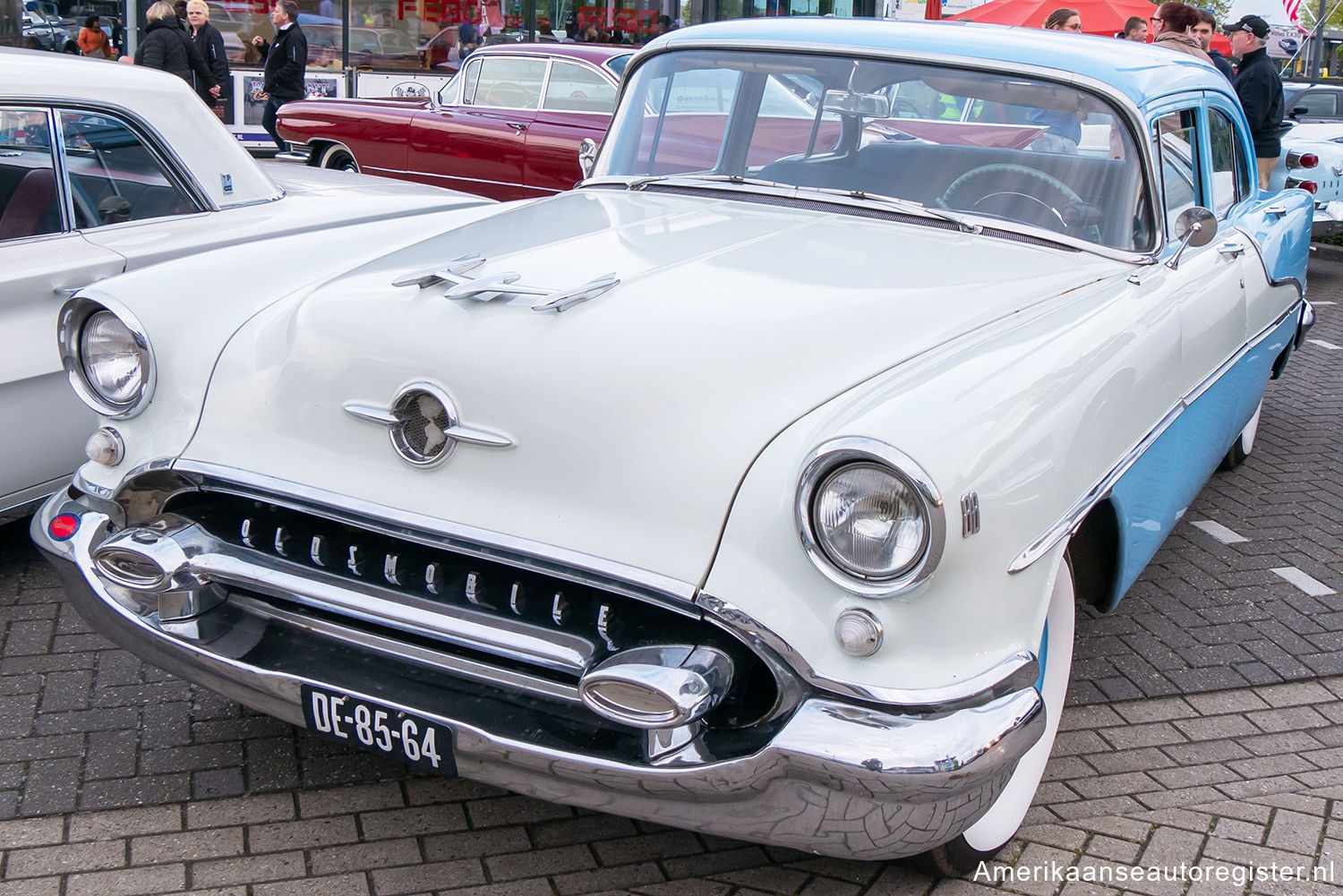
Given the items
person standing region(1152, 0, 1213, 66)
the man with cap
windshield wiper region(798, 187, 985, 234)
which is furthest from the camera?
the man with cap

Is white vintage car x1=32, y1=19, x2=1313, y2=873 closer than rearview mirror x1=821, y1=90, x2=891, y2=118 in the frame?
Yes

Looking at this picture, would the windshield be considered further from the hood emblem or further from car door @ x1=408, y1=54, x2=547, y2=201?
car door @ x1=408, y1=54, x2=547, y2=201

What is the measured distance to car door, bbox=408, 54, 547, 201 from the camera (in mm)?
8383

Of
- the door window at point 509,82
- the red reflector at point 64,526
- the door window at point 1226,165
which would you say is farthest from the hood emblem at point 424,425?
the door window at point 509,82

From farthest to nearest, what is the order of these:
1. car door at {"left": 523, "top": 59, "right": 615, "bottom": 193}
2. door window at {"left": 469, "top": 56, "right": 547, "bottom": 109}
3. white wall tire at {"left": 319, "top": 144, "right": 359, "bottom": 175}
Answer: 1. white wall tire at {"left": 319, "top": 144, "right": 359, "bottom": 175}
2. door window at {"left": 469, "top": 56, "right": 547, "bottom": 109}
3. car door at {"left": 523, "top": 59, "right": 615, "bottom": 193}

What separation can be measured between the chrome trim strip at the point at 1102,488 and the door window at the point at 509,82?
20.0 ft

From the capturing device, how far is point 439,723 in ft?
7.18

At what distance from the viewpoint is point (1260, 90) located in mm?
8039

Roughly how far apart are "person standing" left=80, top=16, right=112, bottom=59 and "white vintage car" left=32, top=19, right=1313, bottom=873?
11.2m

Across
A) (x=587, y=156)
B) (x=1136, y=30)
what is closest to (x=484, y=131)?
(x=587, y=156)

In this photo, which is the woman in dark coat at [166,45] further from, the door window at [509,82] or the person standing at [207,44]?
the door window at [509,82]

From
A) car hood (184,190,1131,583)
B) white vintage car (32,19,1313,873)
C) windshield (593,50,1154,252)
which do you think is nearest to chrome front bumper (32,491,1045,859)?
white vintage car (32,19,1313,873)

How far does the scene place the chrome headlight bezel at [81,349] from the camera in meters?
2.63

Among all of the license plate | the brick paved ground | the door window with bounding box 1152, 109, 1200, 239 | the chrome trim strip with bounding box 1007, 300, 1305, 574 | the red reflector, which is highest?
the door window with bounding box 1152, 109, 1200, 239
